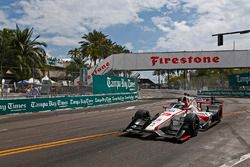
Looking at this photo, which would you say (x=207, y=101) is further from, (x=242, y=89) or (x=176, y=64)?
(x=242, y=89)

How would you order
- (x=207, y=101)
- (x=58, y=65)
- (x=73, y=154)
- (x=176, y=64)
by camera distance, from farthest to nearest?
(x=58, y=65)
(x=176, y=64)
(x=207, y=101)
(x=73, y=154)

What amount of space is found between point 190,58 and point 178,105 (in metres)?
28.0

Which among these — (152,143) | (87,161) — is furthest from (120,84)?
(87,161)

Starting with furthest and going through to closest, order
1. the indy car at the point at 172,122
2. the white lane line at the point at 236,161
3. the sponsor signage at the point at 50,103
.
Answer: the sponsor signage at the point at 50,103 → the indy car at the point at 172,122 → the white lane line at the point at 236,161

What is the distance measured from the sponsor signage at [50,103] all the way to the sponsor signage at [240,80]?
899 inches

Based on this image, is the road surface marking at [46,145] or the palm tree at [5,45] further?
the palm tree at [5,45]

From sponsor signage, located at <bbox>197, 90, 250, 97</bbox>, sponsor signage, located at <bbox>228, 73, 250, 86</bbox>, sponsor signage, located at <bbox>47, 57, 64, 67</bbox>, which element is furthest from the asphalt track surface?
sponsor signage, located at <bbox>47, 57, 64, 67</bbox>

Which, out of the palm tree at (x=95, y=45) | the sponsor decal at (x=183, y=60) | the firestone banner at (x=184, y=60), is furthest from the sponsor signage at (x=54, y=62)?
the sponsor decal at (x=183, y=60)

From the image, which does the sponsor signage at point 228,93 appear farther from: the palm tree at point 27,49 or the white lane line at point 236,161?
the white lane line at point 236,161

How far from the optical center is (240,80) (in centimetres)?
4259

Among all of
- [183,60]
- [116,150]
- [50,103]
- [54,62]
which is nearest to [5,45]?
[54,62]

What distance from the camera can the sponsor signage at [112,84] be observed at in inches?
1023

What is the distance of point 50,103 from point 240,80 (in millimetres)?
31280

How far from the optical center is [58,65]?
79.4m
